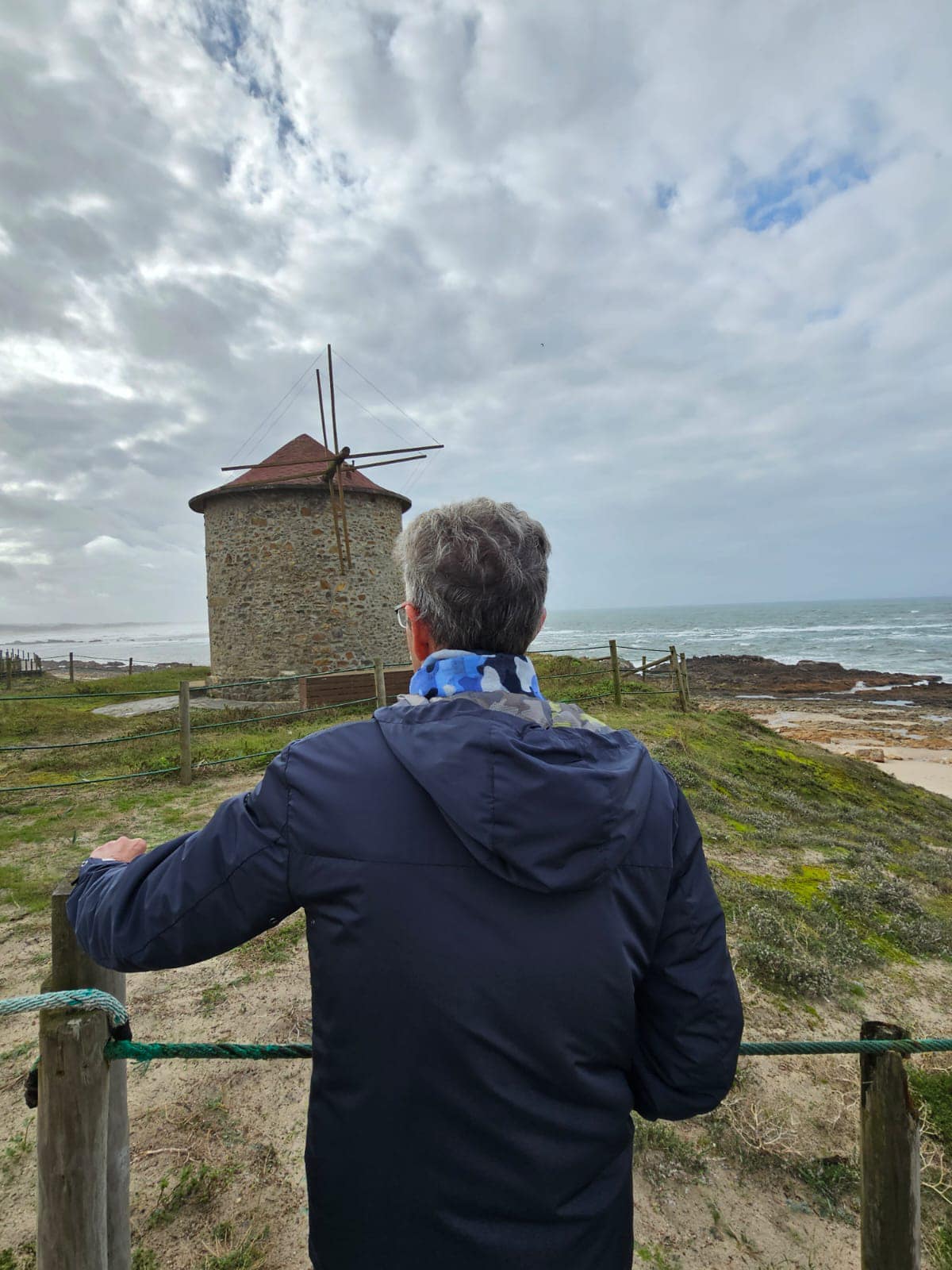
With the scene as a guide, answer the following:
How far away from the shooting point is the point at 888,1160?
1.53m

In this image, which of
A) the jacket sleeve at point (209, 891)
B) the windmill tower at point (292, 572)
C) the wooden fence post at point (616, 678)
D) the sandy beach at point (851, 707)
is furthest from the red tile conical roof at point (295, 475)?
the jacket sleeve at point (209, 891)

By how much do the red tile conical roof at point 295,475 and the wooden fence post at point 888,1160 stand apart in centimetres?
1339

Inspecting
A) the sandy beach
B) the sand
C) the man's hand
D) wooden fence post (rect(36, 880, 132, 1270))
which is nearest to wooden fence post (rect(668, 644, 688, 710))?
the sand

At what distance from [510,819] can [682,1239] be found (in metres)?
2.20

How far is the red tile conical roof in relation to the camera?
14.2 m

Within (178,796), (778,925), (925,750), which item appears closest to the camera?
(778,925)

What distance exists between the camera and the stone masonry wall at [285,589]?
14266mm

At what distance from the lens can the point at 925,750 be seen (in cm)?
1695

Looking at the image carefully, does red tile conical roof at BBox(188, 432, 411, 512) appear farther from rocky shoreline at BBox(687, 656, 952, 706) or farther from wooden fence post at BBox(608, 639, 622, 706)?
rocky shoreline at BBox(687, 656, 952, 706)

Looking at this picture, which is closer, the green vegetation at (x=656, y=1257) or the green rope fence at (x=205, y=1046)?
the green rope fence at (x=205, y=1046)

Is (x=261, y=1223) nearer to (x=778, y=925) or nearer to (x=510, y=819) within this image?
(x=510, y=819)

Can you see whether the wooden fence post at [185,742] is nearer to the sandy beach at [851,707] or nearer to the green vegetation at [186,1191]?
the green vegetation at [186,1191]

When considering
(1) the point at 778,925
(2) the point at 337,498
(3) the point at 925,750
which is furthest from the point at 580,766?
(3) the point at 925,750

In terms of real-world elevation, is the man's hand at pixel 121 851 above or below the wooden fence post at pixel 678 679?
above
